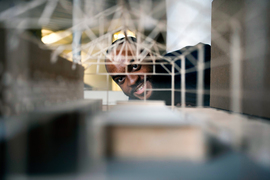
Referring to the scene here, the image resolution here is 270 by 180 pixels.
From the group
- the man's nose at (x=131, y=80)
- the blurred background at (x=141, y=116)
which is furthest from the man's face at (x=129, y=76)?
the blurred background at (x=141, y=116)

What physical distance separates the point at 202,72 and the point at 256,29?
3.38 m

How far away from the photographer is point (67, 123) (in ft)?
9.43

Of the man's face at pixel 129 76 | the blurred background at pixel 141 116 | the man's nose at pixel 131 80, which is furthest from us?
the man's nose at pixel 131 80

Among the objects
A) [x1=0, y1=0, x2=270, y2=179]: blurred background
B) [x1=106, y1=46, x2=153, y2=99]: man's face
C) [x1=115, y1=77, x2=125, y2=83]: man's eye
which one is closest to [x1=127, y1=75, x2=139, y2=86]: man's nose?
[x1=106, y1=46, x2=153, y2=99]: man's face

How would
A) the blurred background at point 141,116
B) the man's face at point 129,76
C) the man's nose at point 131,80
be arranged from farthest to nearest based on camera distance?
the man's nose at point 131,80 < the man's face at point 129,76 < the blurred background at point 141,116

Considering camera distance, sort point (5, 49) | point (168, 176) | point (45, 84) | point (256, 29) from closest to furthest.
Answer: point (168, 176)
point (5, 49)
point (256, 29)
point (45, 84)

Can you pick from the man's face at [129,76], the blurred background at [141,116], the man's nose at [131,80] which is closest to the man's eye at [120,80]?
the man's face at [129,76]

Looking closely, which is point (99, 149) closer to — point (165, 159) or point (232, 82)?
point (165, 159)

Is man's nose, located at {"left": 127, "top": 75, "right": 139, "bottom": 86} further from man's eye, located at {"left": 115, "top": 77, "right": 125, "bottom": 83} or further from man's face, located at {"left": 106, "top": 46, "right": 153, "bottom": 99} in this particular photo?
man's eye, located at {"left": 115, "top": 77, "right": 125, "bottom": 83}

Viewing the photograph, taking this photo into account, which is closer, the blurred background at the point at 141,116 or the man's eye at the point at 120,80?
the blurred background at the point at 141,116

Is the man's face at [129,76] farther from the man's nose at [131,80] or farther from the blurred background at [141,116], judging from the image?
the blurred background at [141,116]

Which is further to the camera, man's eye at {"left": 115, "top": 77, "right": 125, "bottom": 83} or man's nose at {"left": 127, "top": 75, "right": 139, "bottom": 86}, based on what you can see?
man's nose at {"left": 127, "top": 75, "right": 139, "bottom": 86}

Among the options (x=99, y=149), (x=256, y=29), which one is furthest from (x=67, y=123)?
(x=256, y=29)

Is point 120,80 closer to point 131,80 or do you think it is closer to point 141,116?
point 131,80
